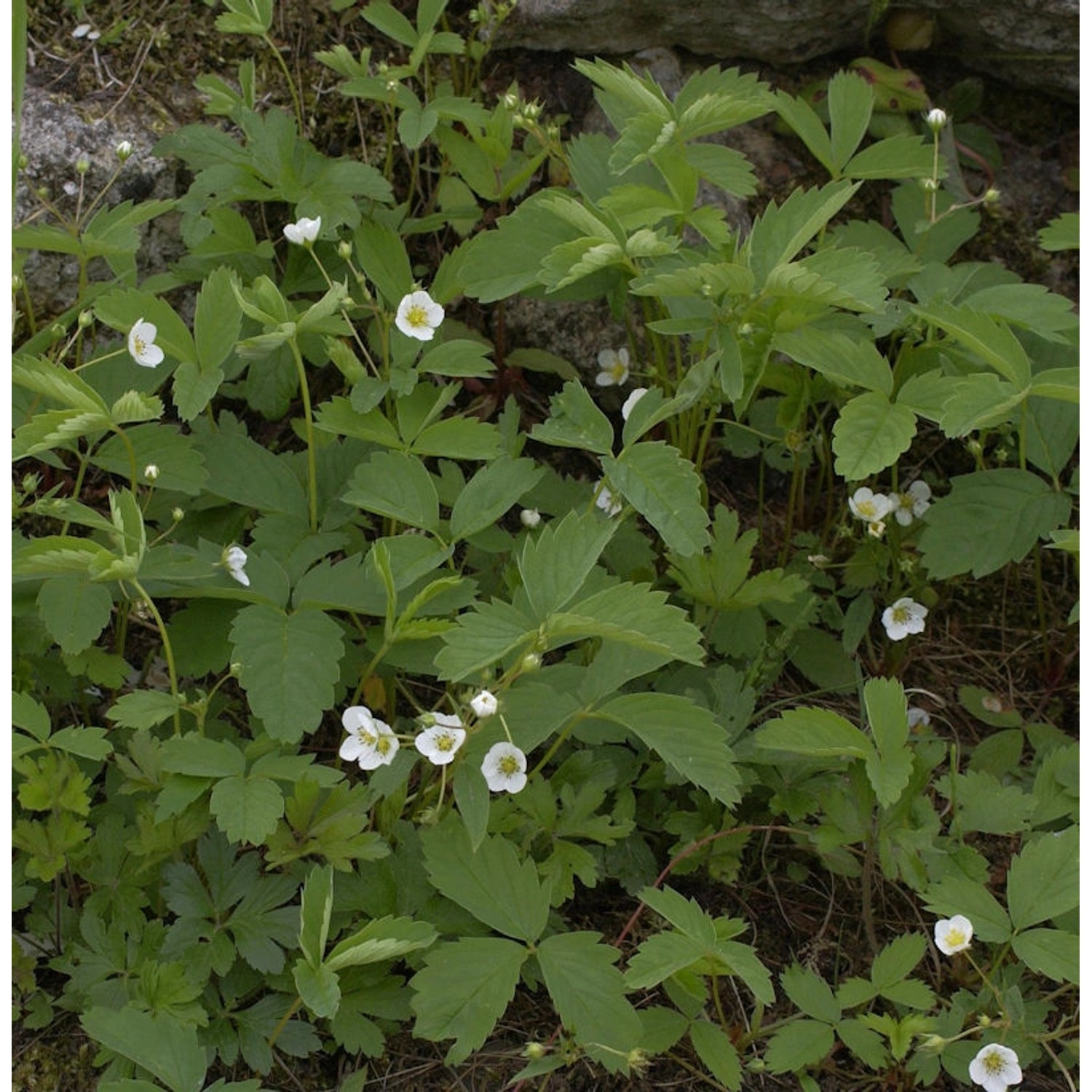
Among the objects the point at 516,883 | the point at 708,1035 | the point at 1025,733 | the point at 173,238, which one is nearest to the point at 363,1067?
the point at 516,883

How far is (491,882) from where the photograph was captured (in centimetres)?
214

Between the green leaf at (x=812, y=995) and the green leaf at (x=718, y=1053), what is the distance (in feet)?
0.45

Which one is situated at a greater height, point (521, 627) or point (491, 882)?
point (521, 627)

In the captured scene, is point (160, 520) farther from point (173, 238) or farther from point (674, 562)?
point (674, 562)

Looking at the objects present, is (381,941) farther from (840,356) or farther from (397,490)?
(840,356)

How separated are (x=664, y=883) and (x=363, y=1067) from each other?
65cm

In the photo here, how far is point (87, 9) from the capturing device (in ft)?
10.7

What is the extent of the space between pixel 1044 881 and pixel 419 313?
5.22 ft

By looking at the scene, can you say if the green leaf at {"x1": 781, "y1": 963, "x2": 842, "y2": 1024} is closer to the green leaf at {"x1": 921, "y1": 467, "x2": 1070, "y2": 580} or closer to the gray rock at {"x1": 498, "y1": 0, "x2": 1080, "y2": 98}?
the green leaf at {"x1": 921, "y1": 467, "x2": 1070, "y2": 580}

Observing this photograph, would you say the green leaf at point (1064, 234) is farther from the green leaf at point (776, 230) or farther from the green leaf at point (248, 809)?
the green leaf at point (248, 809)


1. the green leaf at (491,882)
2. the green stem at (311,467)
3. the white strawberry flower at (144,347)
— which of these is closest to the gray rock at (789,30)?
the green stem at (311,467)

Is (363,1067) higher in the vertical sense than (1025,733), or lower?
lower

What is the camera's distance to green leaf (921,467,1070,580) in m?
2.62

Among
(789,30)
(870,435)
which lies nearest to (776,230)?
(870,435)
